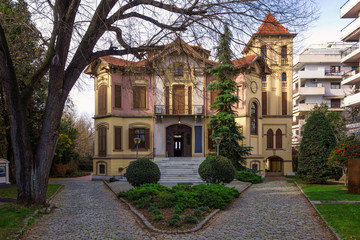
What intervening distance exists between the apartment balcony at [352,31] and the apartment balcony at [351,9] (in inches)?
37.6

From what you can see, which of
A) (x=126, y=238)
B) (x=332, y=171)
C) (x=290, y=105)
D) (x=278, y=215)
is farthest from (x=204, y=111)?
(x=126, y=238)

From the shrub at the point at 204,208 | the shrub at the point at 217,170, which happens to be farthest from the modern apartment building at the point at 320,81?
the shrub at the point at 204,208

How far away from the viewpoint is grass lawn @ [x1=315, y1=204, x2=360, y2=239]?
758 cm

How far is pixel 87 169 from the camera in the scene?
38.1m

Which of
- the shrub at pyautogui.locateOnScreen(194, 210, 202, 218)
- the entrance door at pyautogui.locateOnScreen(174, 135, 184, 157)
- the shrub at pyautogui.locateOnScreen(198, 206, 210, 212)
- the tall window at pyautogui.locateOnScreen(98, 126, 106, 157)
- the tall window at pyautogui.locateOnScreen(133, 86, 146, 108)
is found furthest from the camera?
the entrance door at pyautogui.locateOnScreen(174, 135, 184, 157)

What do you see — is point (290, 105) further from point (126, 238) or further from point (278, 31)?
point (126, 238)

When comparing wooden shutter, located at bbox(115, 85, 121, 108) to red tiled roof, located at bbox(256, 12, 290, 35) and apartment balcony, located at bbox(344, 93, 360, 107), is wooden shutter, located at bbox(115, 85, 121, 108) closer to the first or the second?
red tiled roof, located at bbox(256, 12, 290, 35)

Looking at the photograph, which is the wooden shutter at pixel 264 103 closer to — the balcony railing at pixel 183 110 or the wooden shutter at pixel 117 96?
the balcony railing at pixel 183 110

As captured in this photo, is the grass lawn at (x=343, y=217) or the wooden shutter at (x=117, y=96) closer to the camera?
the grass lawn at (x=343, y=217)

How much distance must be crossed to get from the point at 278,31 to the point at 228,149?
46.5ft

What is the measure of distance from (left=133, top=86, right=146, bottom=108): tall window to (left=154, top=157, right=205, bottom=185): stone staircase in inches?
187

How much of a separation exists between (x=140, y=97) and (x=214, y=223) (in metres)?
18.9

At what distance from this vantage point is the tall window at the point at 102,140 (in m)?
26.2

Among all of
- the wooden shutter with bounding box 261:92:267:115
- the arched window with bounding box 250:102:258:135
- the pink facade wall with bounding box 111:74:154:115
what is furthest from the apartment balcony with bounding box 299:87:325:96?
the pink facade wall with bounding box 111:74:154:115
